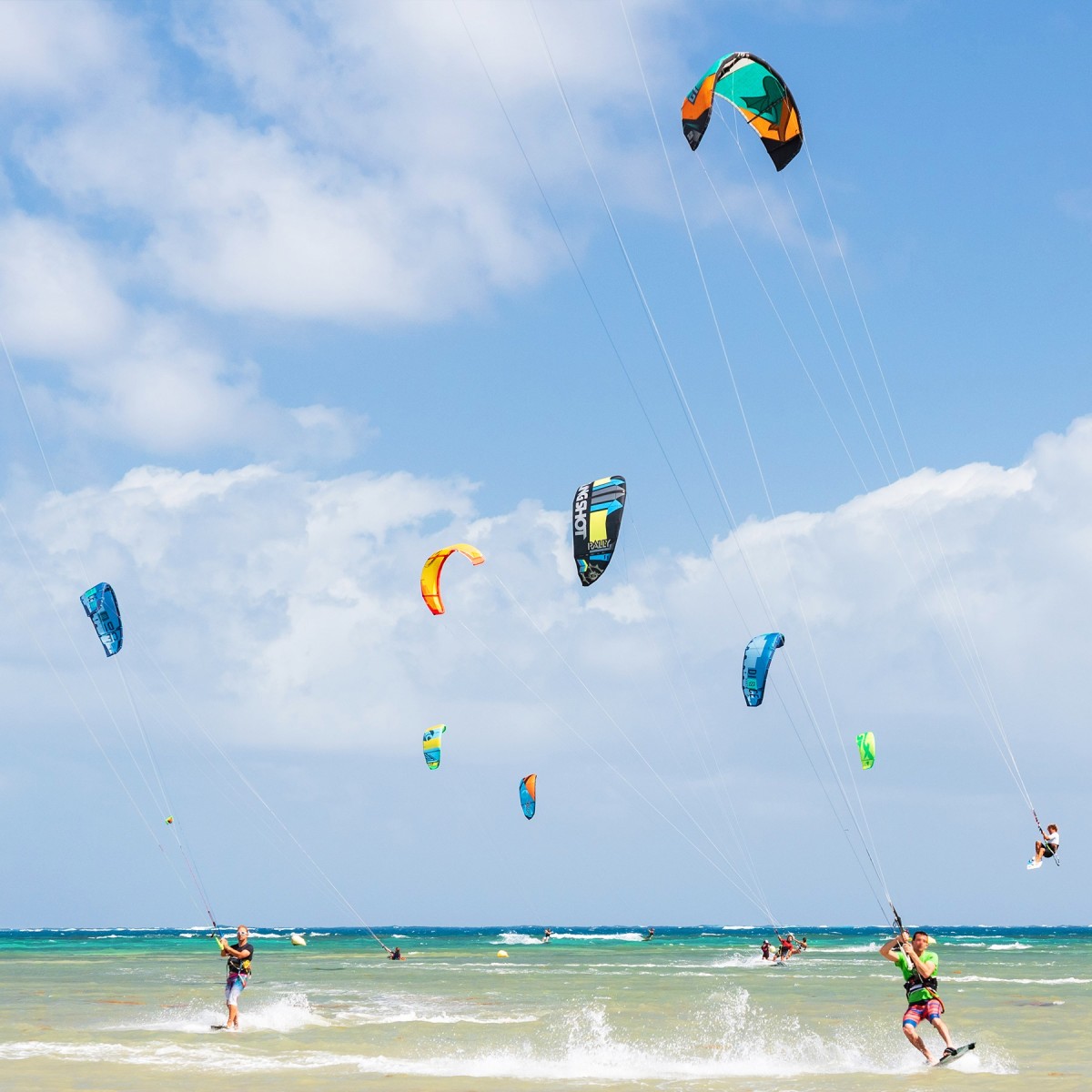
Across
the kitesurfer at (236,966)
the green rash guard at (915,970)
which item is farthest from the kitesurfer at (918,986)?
the kitesurfer at (236,966)

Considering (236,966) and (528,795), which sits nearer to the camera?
(236,966)

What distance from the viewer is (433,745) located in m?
37.8

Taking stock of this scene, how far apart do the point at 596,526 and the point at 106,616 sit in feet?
28.4

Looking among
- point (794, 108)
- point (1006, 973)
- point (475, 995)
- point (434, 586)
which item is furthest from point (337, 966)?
point (794, 108)

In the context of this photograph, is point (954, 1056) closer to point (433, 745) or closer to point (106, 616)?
point (106, 616)

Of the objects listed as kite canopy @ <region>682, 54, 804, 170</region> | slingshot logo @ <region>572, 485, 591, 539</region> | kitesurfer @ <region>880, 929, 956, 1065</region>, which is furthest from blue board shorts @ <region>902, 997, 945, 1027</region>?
kite canopy @ <region>682, 54, 804, 170</region>

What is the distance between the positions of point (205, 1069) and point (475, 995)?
39.9 feet

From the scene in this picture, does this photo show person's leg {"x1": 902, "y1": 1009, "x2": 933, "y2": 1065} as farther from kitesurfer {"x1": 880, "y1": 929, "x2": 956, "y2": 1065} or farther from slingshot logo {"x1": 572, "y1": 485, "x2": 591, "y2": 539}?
slingshot logo {"x1": 572, "y1": 485, "x2": 591, "y2": 539}

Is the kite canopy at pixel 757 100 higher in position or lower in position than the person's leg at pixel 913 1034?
higher

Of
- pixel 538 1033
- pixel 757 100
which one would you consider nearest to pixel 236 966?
pixel 538 1033

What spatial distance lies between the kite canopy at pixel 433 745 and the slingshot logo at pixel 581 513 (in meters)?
21.2

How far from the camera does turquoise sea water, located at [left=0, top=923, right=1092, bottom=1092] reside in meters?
12.3

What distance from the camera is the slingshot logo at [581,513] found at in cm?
1669

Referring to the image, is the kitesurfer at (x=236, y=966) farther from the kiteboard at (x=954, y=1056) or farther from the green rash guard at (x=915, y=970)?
the kiteboard at (x=954, y=1056)
